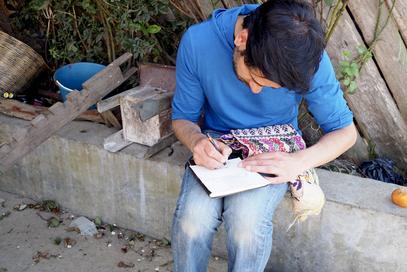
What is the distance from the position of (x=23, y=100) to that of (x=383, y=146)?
234 cm

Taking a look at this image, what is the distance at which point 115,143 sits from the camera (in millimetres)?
3014

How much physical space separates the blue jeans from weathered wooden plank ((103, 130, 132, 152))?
2.91ft

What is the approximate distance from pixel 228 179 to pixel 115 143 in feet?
3.71

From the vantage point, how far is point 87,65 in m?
3.48

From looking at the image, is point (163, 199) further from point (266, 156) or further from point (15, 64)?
point (15, 64)

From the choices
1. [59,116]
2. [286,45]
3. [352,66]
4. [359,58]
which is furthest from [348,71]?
[59,116]

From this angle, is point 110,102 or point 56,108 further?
point 110,102

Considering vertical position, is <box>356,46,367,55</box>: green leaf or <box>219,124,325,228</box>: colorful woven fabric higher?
<box>356,46,367,55</box>: green leaf

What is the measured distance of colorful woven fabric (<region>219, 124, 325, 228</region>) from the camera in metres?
2.21

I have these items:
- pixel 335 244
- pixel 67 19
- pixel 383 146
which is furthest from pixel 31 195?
pixel 383 146

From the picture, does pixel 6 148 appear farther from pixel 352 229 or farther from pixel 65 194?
pixel 352 229

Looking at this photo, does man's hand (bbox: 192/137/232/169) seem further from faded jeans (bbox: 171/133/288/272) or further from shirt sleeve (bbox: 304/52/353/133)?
shirt sleeve (bbox: 304/52/353/133)

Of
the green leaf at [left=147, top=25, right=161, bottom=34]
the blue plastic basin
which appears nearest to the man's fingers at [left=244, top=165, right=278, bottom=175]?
the green leaf at [left=147, top=25, right=161, bottom=34]

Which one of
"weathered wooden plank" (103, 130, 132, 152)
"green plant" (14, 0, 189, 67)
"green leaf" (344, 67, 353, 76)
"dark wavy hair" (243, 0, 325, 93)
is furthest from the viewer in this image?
"green plant" (14, 0, 189, 67)
